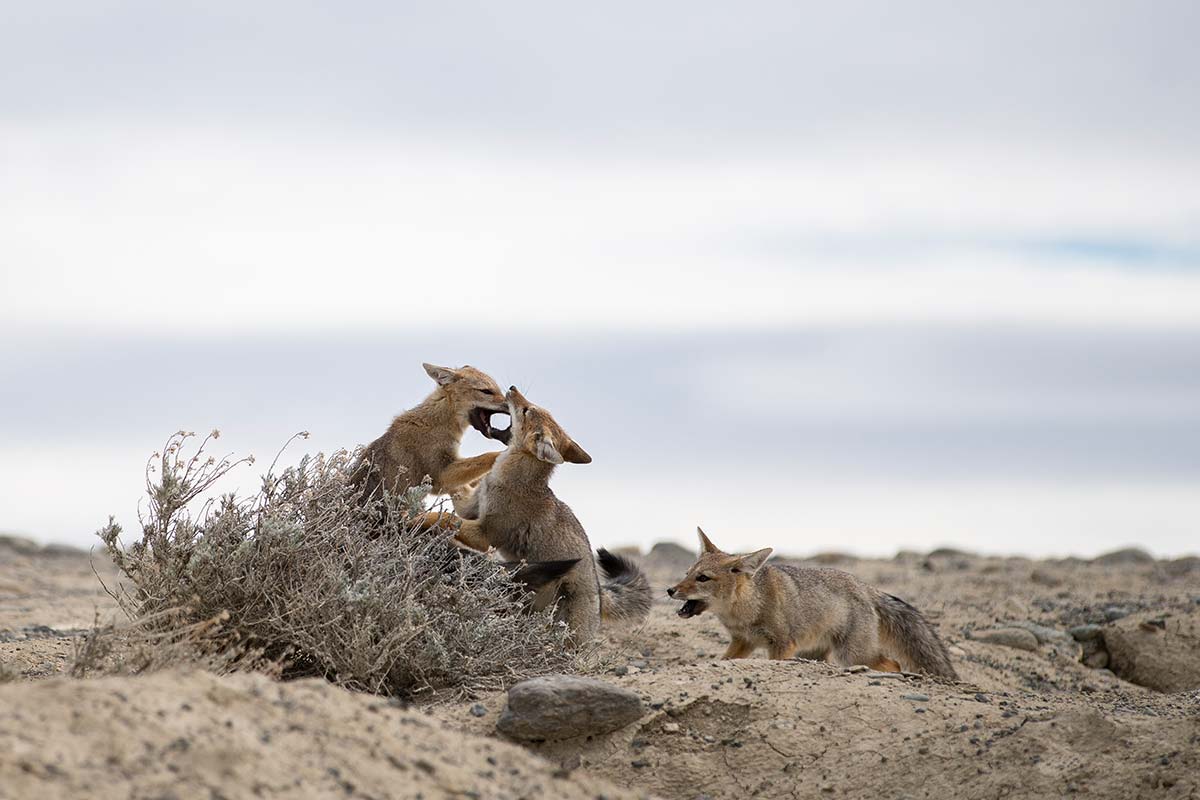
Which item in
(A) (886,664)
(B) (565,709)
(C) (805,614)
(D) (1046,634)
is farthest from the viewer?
(D) (1046,634)

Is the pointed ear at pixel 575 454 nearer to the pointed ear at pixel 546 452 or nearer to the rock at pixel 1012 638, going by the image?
the pointed ear at pixel 546 452

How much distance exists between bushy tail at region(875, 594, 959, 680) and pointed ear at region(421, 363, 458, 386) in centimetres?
420

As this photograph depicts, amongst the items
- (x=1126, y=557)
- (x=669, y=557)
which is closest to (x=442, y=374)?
(x=669, y=557)

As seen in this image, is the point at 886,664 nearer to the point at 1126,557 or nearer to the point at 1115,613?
the point at 1115,613

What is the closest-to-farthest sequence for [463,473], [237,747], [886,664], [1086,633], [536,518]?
[237,747] → [536,518] → [463,473] → [886,664] → [1086,633]

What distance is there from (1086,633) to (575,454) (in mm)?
7078

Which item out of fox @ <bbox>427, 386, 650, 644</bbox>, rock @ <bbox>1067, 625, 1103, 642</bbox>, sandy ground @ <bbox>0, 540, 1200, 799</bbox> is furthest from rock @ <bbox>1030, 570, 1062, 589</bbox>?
fox @ <bbox>427, 386, 650, 644</bbox>

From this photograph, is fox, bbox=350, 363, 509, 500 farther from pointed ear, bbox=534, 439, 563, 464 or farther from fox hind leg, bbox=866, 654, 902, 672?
fox hind leg, bbox=866, 654, 902, 672

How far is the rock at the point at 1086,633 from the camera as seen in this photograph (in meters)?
14.8

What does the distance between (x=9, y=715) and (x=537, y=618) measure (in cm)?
470

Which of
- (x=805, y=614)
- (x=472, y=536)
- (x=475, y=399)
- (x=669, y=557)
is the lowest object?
(x=669, y=557)

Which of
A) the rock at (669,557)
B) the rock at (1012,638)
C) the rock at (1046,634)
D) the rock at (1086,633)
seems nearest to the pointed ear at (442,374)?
the rock at (1012,638)

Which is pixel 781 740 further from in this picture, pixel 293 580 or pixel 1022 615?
pixel 1022 615

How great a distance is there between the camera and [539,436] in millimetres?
10711
